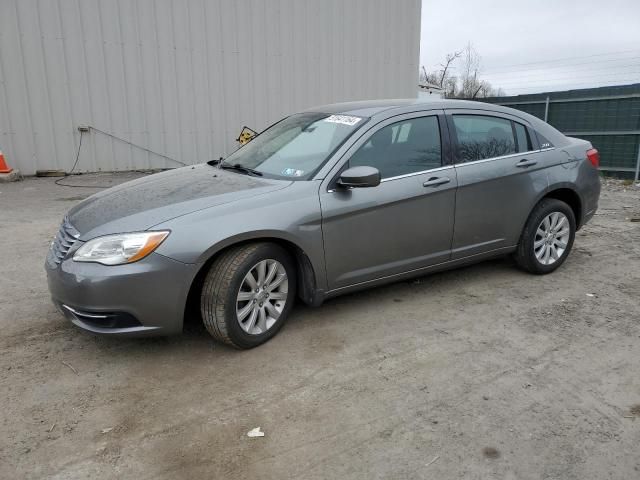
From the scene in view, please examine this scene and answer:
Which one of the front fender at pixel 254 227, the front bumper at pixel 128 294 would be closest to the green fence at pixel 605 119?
the front fender at pixel 254 227

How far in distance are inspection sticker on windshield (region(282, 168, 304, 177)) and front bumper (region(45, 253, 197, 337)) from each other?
1047 mm

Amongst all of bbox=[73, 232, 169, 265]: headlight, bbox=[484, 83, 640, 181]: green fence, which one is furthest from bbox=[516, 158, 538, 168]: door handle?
bbox=[484, 83, 640, 181]: green fence

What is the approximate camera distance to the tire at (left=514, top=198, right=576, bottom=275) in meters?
4.74

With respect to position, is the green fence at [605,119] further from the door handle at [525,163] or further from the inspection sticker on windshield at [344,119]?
the inspection sticker on windshield at [344,119]

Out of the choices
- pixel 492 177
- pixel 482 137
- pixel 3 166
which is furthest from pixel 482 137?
pixel 3 166

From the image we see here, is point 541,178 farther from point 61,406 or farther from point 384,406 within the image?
point 61,406

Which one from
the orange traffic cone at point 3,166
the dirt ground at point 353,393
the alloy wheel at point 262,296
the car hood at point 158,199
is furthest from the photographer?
the orange traffic cone at point 3,166

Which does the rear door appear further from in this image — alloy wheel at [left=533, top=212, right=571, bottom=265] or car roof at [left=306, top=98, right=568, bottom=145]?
alloy wheel at [left=533, top=212, right=571, bottom=265]

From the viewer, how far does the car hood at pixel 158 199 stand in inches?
126

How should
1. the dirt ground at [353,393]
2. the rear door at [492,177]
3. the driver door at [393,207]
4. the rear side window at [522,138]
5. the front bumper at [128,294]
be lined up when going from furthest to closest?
the rear side window at [522,138] → the rear door at [492,177] → the driver door at [393,207] → the front bumper at [128,294] → the dirt ground at [353,393]

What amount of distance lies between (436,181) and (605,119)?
34.7 ft

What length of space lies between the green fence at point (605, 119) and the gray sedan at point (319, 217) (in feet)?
27.7

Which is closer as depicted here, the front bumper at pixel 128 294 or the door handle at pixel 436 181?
the front bumper at pixel 128 294

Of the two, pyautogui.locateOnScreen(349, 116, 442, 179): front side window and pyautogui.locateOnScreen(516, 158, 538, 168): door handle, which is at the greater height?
pyautogui.locateOnScreen(349, 116, 442, 179): front side window
